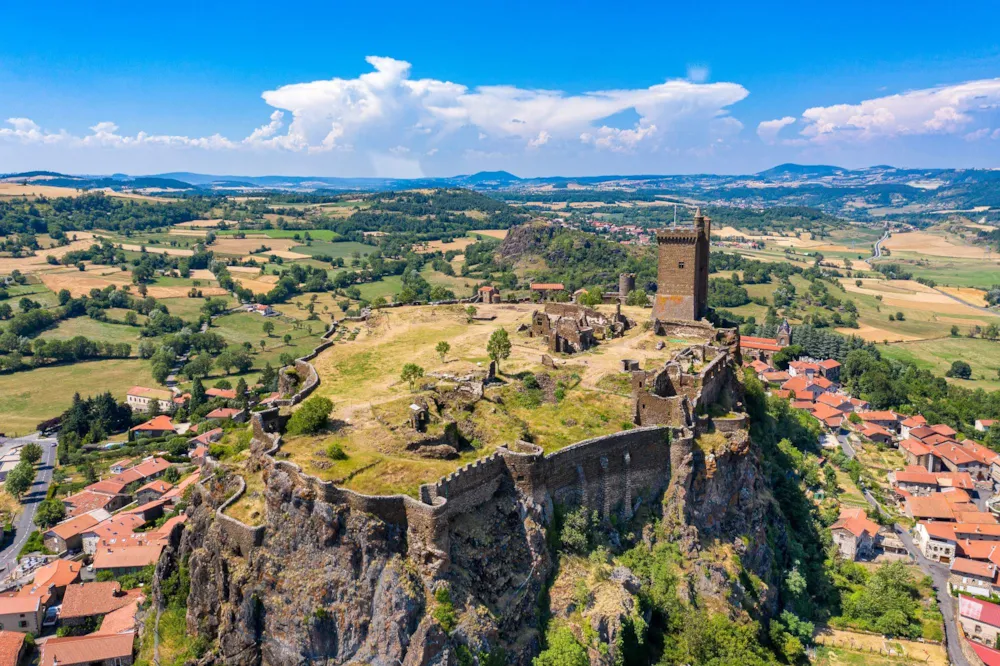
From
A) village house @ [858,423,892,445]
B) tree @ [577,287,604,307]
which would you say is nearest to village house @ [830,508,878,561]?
village house @ [858,423,892,445]

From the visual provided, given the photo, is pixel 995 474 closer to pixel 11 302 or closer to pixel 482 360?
pixel 482 360

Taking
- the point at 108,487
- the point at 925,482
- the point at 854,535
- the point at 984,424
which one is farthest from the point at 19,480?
the point at 984,424

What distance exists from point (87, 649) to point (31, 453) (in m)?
48.1

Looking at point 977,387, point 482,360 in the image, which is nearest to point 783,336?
point 977,387

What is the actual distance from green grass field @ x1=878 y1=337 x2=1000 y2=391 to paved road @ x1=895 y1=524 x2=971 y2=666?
58.3 metres

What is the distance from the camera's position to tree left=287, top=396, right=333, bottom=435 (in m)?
41.4

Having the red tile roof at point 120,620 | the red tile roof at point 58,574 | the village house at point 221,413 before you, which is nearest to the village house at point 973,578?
the red tile roof at point 120,620

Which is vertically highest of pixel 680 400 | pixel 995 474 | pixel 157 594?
pixel 680 400

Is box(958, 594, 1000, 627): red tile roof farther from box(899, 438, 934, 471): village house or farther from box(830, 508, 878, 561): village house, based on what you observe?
box(899, 438, 934, 471): village house

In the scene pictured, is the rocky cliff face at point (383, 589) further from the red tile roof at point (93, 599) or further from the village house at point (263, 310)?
the village house at point (263, 310)

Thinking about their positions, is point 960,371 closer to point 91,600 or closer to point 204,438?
point 204,438

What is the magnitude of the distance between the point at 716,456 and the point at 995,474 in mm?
52192

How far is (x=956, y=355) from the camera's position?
12675 cm

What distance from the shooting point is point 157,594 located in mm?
44219
